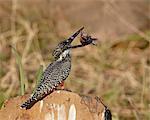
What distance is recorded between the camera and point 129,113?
4.61 metres

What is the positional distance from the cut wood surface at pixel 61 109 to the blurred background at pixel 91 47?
2.11 metres

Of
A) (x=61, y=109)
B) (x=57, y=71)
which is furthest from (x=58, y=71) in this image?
(x=61, y=109)

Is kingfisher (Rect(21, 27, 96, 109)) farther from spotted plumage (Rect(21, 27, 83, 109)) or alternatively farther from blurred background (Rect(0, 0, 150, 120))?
blurred background (Rect(0, 0, 150, 120))

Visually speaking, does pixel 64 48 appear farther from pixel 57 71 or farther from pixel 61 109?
pixel 61 109

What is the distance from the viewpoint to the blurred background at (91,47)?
4766 millimetres

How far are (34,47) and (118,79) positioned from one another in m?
0.86

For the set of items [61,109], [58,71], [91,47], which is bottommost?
[61,109]

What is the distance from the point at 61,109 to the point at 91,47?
377 centimetres

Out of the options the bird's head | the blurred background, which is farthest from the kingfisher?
the blurred background

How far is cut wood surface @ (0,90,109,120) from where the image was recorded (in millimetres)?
2143

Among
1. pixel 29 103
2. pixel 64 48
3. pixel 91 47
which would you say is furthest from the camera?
pixel 91 47

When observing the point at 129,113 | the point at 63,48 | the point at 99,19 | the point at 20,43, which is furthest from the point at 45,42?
the point at 63,48

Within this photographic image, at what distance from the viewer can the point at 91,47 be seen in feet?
19.3

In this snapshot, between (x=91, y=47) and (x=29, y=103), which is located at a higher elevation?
(x=91, y=47)
